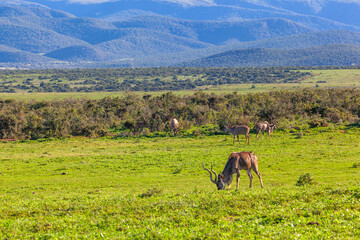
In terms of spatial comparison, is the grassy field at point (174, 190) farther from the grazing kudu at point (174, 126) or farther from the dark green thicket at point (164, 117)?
the dark green thicket at point (164, 117)

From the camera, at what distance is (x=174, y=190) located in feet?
64.6

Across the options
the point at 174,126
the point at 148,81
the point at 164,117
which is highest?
the point at 148,81

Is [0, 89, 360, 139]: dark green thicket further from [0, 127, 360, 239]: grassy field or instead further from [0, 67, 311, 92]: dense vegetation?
[0, 67, 311, 92]: dense vegetation

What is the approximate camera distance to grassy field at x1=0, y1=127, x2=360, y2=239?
12461mm

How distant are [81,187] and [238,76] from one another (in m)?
131

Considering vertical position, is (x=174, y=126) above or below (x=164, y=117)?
below

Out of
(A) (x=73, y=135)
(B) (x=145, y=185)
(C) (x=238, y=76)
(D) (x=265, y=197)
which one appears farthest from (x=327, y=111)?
(C) (x=238, y=76)

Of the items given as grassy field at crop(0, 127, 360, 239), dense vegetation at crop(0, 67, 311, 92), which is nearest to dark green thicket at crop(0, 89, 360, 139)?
grassy field at crop(0, 127, 360, 239)

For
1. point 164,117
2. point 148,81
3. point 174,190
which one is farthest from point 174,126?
point 148,81

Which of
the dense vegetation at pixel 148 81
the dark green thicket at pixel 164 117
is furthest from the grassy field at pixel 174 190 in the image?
the dense vegetation at pixel 148 81

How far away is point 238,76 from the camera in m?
148

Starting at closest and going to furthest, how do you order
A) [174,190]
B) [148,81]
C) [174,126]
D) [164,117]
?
1. [174,190]
2. [174,126]
3. [164,117]
4. [148,81]

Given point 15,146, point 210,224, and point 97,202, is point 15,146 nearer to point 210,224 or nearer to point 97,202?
point 97,202

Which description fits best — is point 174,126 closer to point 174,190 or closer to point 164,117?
point 164,117
